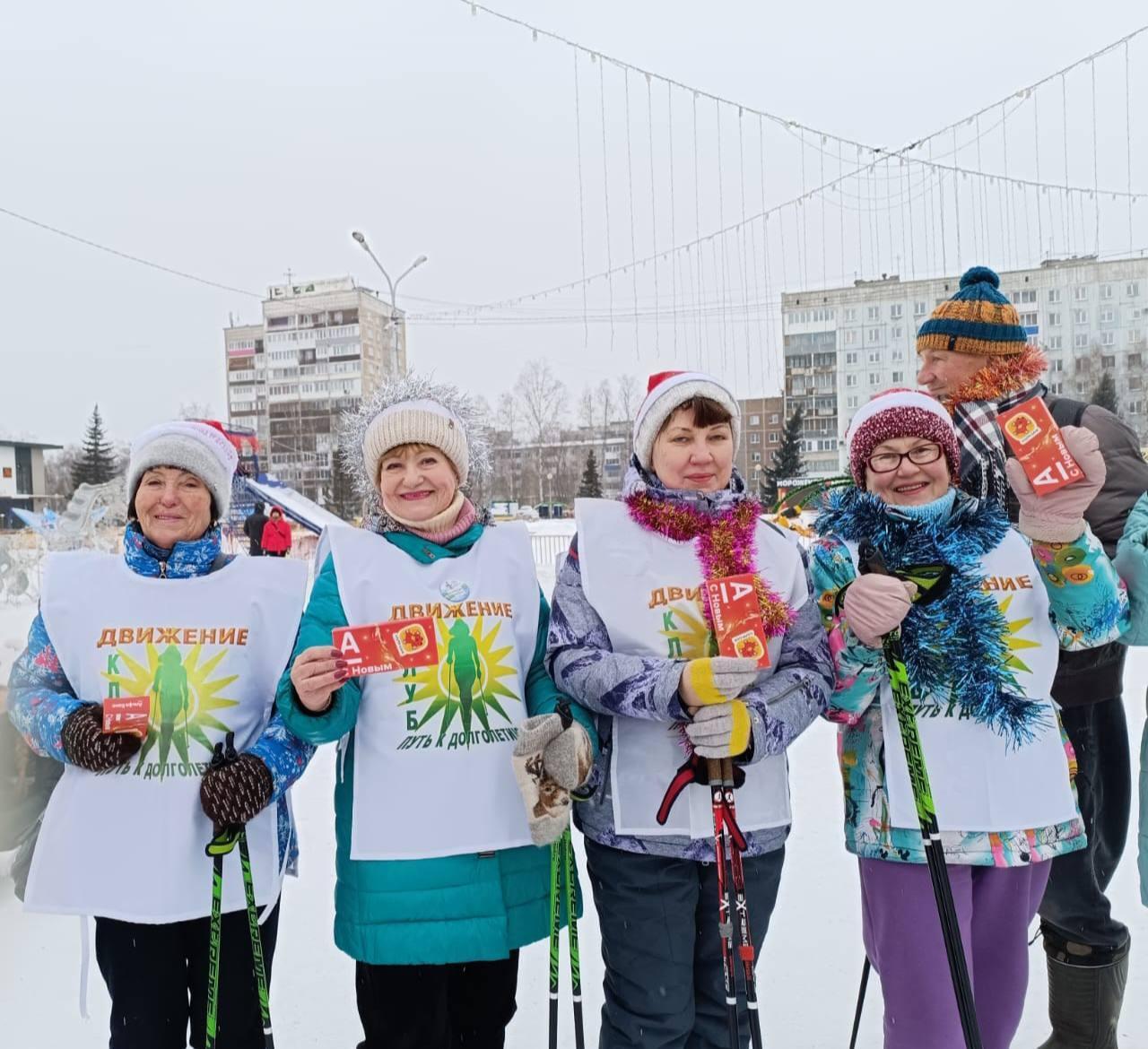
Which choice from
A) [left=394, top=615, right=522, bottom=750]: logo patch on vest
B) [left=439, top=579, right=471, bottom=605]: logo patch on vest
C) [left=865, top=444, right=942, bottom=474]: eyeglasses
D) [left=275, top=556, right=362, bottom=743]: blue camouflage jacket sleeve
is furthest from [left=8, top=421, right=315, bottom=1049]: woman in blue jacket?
[left=865, top=444, right=942, bottom=474]: eyeglasses

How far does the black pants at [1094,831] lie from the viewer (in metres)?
2.61

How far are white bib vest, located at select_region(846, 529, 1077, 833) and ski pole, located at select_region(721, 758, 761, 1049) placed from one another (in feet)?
1.26

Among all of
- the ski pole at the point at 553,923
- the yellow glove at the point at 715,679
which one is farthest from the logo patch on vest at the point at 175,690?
the yellow glove at the point at 715,679

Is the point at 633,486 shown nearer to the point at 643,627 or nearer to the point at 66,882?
the point at 643,627

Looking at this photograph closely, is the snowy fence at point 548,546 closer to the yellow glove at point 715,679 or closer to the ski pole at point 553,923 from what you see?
the ski pole at point 553,923

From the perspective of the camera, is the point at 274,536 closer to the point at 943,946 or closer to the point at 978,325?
the point at 978,325

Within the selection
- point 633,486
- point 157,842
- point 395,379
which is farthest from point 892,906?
point 395,379

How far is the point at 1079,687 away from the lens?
8.51ft

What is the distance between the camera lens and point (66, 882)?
6.84 feet

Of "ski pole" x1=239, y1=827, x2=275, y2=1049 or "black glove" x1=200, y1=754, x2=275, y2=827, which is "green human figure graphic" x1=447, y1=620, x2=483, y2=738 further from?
"ski pole" x1=239, y1=827, x2=275, y2=1049

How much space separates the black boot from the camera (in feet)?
8.48

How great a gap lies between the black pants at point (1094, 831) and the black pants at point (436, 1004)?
5.43 ft

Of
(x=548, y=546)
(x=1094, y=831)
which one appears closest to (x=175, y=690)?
(x=1094, y=831)

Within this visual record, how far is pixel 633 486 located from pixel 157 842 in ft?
4.67
